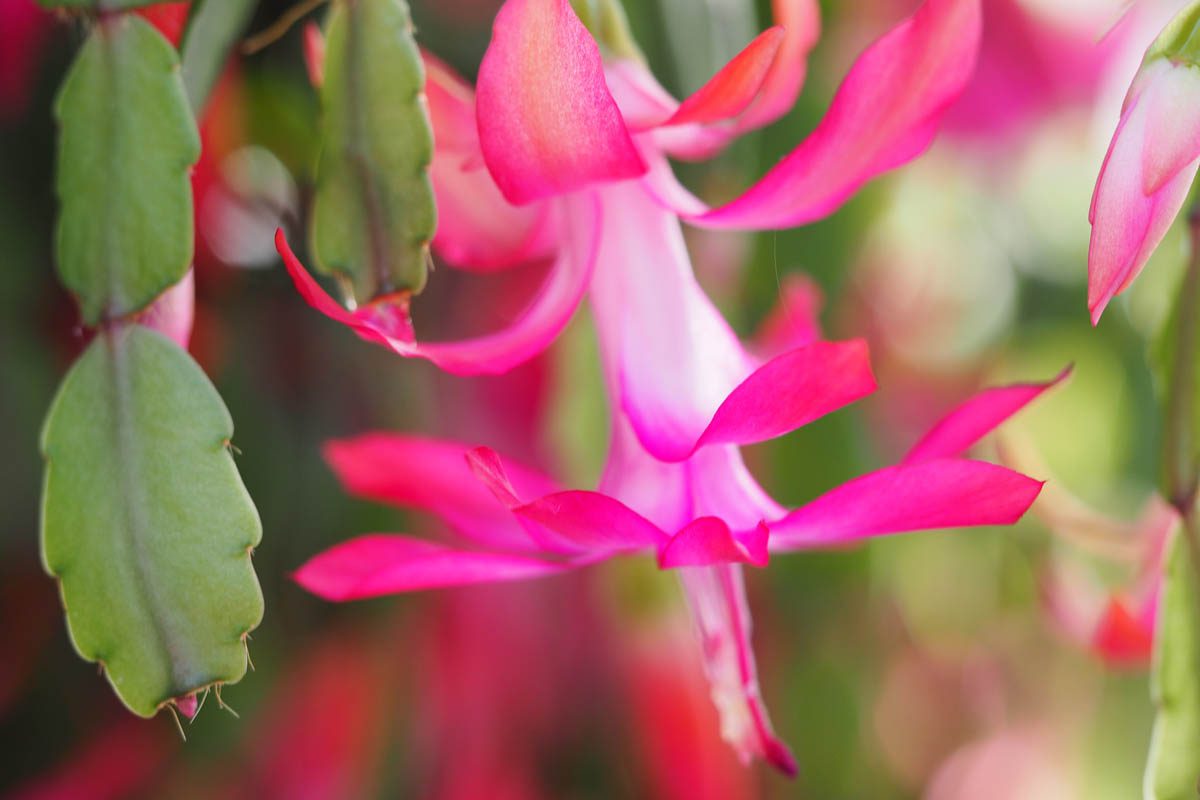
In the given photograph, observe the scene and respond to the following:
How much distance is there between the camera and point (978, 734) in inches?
43.5

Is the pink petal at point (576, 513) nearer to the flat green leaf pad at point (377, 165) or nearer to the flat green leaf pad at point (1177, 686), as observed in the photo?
the flat green leaf pad at point (377, 165)

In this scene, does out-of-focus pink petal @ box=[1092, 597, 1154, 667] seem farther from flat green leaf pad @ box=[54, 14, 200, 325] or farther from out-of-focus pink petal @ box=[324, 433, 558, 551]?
flat green leaf pad @ box=[54, 14, 200, 325]

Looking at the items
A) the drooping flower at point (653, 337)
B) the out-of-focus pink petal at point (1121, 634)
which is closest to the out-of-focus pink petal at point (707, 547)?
the drooping flower at point (653, 337)

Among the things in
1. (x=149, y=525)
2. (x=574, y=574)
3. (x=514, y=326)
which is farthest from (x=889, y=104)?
(x=574, y=574)

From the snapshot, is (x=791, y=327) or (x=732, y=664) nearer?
(x=732, y=664)

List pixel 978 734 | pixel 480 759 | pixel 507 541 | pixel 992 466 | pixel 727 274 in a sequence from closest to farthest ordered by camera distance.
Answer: pixel 992 466 → pixel 507 541 → pixel 727 274 → pixel 480 759 → pixel 978 734

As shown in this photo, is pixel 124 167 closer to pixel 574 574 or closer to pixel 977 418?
pixel 977 418

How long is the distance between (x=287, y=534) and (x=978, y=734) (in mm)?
608

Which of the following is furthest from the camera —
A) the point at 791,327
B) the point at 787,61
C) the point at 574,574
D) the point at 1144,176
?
the point at 574,574

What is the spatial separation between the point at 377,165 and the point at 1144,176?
0.23 m

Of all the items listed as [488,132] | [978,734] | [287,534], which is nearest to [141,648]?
[488,132]

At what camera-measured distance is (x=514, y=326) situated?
0.47m

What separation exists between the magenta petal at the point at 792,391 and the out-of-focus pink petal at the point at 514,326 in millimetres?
74

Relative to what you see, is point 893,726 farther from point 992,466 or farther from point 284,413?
point 992,466
